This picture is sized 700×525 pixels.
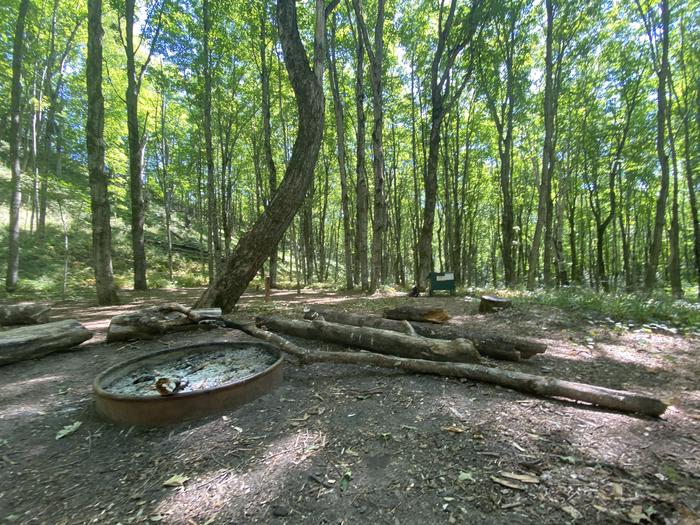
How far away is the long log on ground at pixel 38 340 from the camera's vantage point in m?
4.11

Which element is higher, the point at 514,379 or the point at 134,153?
the point at 134,153

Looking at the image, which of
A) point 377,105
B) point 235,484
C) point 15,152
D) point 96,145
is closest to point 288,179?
point 235,484

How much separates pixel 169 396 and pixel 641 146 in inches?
823

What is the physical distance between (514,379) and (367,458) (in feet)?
5.75

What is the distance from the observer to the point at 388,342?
3883 mm

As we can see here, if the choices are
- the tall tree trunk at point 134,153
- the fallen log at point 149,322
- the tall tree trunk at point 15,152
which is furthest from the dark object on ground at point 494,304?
the tall tree trunk at point 15,152

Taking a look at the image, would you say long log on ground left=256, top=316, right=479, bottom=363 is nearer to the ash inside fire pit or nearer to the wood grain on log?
the wood grain on log

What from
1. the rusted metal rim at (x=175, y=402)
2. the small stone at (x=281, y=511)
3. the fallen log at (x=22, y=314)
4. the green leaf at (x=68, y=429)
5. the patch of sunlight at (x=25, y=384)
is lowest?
the small stone at (x=281, y=511)

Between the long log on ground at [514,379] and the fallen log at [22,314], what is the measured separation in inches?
198

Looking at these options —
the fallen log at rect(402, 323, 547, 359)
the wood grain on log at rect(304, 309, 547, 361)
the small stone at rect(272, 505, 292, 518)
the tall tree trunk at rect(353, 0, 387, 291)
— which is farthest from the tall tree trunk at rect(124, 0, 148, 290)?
the small stone at rect(272, 505, 292, 518)

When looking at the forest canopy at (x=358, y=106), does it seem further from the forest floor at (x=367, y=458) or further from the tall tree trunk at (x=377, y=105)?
the forest floor at (x=367, y=458)

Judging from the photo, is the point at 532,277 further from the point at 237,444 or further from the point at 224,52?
the point at 224,52

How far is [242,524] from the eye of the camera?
5.47ft

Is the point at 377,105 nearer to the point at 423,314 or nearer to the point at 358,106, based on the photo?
the point at 358,106
